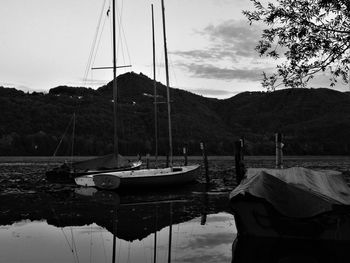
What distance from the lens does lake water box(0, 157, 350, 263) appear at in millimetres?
11508

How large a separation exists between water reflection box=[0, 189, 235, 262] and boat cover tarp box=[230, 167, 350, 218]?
1.78m

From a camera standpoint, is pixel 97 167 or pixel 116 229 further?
pixel 97 167

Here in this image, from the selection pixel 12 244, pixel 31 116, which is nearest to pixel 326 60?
pixel 12 244

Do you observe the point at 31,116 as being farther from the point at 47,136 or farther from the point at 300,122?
the point at 300,122

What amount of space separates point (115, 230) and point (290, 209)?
231 inches

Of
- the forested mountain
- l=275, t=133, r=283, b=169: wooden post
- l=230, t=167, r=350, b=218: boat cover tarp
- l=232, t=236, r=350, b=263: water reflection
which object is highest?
the forested mountain

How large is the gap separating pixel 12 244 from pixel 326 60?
9.91 m

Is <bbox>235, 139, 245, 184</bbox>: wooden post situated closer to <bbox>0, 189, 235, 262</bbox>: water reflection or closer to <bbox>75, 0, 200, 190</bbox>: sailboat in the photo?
<bbox>0, 189, 235, 262</bbox>: water reflection

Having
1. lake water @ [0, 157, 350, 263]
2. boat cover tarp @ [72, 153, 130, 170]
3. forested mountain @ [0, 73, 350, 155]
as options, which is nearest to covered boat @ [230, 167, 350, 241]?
lake water @ [0, 157, 350, 263]

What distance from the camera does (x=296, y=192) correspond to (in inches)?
507

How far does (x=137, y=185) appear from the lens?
28.2 meters

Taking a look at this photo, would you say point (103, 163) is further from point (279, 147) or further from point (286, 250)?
point (286, 250)

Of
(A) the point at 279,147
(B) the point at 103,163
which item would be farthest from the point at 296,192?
(B) the point at 103,163

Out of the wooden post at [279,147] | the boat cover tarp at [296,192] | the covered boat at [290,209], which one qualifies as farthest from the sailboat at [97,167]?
the covered boat at [290,209]
